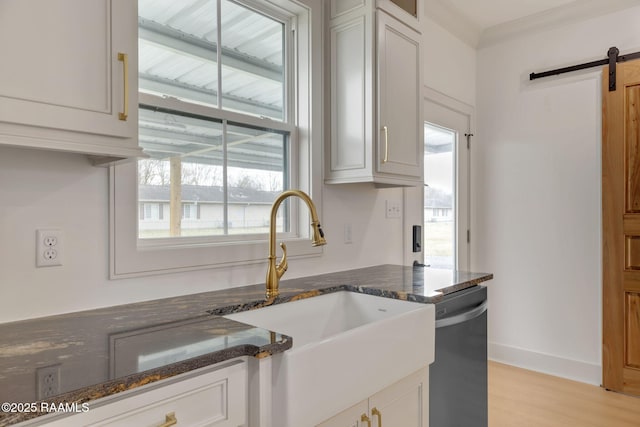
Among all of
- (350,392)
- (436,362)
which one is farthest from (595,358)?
(350,392)

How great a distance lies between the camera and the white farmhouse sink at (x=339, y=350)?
3.23 feet

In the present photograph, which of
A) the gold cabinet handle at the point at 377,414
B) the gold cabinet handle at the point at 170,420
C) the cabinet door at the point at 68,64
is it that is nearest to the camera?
the gold cabinet handle at the point at 170,420

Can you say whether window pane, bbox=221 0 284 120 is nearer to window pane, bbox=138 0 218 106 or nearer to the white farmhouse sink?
window pane, bbox=138 0 218 106

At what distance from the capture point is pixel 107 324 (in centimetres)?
115

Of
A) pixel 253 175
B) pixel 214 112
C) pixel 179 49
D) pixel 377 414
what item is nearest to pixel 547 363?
pixel 377 414

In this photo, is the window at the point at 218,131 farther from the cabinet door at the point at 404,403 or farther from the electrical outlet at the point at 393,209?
the cabinet door at the point at 404,403

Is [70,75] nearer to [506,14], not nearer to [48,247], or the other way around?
[48,247]

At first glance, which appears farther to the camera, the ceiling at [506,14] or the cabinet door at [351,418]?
the ceiling at [506,14]

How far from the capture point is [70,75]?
1046 mm

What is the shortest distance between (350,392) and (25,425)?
732mm

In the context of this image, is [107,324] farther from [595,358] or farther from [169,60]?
[595,358]

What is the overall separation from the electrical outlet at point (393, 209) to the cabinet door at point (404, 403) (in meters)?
1.20

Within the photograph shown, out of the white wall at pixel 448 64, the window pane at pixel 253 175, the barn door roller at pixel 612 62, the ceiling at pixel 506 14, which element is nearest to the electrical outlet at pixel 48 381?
the window pane at pixel 253 175

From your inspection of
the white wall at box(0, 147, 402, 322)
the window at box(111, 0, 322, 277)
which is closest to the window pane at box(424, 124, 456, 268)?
the window at box(111, 0, 322, 277)
